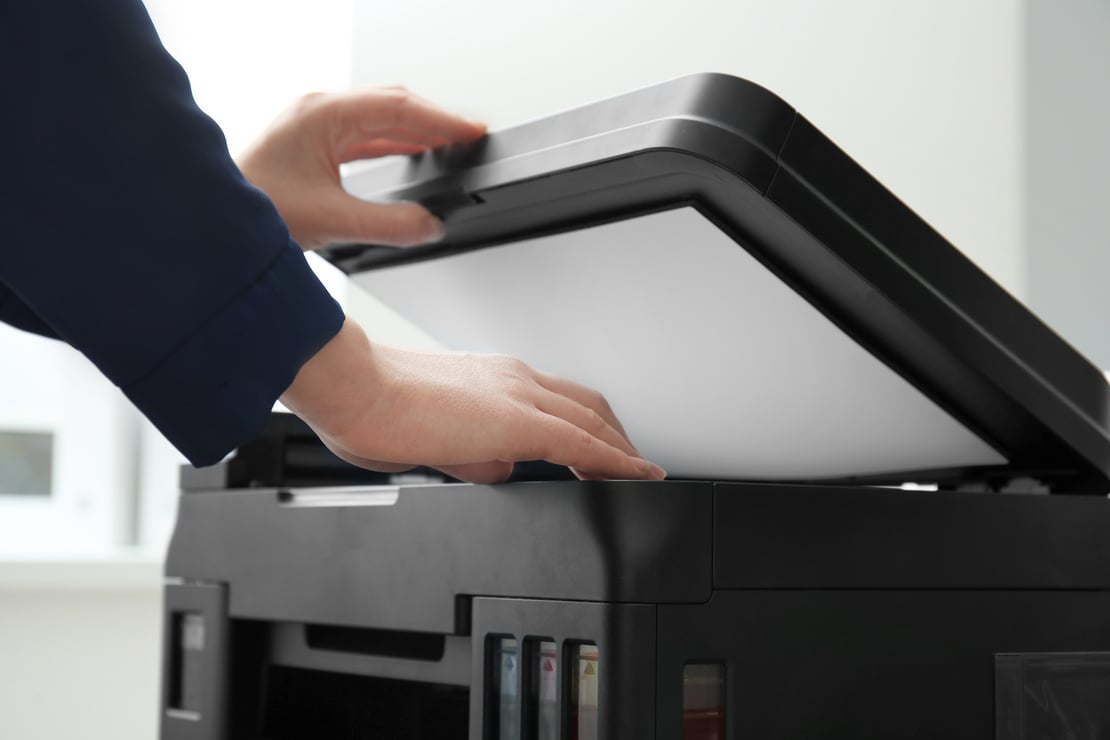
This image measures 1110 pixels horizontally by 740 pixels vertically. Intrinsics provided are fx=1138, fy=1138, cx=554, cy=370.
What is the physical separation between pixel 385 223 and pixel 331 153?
0.12 metres

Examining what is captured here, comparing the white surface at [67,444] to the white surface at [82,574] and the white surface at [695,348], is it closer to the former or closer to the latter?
the white surface at [82,574]

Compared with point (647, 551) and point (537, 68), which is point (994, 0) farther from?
point (647, 551)

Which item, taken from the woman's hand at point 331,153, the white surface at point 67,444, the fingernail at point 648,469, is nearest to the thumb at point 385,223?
the woman's hand at point 331,153

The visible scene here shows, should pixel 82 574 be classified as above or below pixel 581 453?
below

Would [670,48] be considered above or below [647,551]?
above

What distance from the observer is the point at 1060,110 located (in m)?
0.91

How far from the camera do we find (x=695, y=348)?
70 cm

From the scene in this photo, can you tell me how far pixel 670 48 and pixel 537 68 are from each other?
0.15 metres

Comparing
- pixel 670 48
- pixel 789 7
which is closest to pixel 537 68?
pixel 670 48

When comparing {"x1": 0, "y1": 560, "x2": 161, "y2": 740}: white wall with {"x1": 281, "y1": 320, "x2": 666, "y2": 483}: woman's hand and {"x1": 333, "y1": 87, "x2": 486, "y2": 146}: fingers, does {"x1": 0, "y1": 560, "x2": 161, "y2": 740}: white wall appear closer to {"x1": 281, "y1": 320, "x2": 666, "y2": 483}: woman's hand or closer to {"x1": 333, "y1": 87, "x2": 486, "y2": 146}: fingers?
{"x1": 333, "y1": 87, "x2": 486, "y2": 146}: fingers

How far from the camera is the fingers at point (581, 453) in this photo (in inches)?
22.7

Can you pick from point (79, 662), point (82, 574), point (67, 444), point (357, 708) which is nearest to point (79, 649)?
point (79, 662)

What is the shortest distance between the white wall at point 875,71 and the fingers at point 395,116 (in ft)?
1.10

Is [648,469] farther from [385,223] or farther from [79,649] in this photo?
[79,649]
